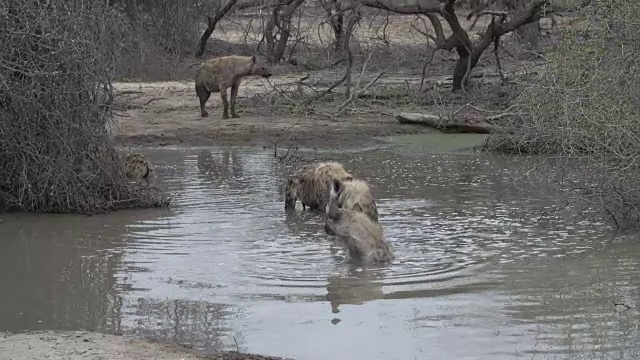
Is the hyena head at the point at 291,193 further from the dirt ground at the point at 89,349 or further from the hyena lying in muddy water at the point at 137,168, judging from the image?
the dirt ground at the point at 89,349

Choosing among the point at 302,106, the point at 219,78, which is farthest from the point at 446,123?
the point at 219,78

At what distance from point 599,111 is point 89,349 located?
459 cm

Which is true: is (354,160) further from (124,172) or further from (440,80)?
(440,80)

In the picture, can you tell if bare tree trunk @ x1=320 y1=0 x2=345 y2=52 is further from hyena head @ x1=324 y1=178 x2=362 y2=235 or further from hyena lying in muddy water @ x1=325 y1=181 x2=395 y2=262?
hyena lying in muddy water @ x1=325 y1=181 x2=395 y2=262

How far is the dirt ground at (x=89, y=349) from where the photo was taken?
5707 mm

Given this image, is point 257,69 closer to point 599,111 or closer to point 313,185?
point 313,185

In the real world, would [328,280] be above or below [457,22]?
below

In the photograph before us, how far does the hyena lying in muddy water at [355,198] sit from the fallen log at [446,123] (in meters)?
6.73

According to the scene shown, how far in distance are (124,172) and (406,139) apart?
6149 mm

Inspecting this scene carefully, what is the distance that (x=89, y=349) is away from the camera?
5863 mm

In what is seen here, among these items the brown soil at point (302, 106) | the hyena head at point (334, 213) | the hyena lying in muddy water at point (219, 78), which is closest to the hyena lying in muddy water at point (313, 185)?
the hyena head at point (334, 213)

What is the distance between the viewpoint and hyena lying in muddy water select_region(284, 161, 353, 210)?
33.8ft

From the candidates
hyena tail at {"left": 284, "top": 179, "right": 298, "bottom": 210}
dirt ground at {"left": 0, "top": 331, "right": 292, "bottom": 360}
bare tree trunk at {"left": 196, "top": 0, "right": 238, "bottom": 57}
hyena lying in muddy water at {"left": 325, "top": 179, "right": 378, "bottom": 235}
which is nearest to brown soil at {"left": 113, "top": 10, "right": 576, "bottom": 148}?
bare tree trunk at {"left": 196, "top": 0, "right": 238, "bottom": 57}

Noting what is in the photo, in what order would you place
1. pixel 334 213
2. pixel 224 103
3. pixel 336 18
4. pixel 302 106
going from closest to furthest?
pixel 334 213 → pixel 224 103 → pixel 302 106 → pixel 336 18
